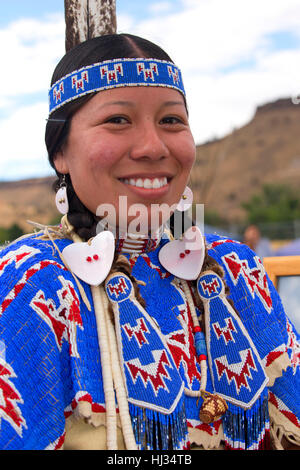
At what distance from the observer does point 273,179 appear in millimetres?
41656

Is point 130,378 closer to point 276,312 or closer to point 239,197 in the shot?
point 276,312

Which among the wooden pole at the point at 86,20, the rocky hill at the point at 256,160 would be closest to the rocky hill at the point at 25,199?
the rocky hill at the point at 256,160

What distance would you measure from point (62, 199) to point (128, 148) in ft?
0.88

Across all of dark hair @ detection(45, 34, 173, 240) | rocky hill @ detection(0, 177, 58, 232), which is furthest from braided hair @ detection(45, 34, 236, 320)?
rocky hill @ detection(0, 177, 58, 232)

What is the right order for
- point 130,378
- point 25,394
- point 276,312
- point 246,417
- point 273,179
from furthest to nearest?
point 273,179 → point 276,312 → point 246,417 → point 130,378 → point 25,394

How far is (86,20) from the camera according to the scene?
5.40ft

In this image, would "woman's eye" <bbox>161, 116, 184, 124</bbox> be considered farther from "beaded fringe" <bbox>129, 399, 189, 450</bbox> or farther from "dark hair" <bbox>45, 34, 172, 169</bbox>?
"beaded fringe" <bbox>129, 399, 189, 450</bbox>

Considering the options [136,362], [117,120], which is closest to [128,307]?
[136,362]

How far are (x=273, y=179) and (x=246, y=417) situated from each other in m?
41.6

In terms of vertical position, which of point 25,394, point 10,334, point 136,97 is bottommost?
point 25,394

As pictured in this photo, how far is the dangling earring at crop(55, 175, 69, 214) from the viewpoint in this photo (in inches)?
58.2

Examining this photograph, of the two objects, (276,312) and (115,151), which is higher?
(115,151)

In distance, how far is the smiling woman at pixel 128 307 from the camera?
1.23 m
